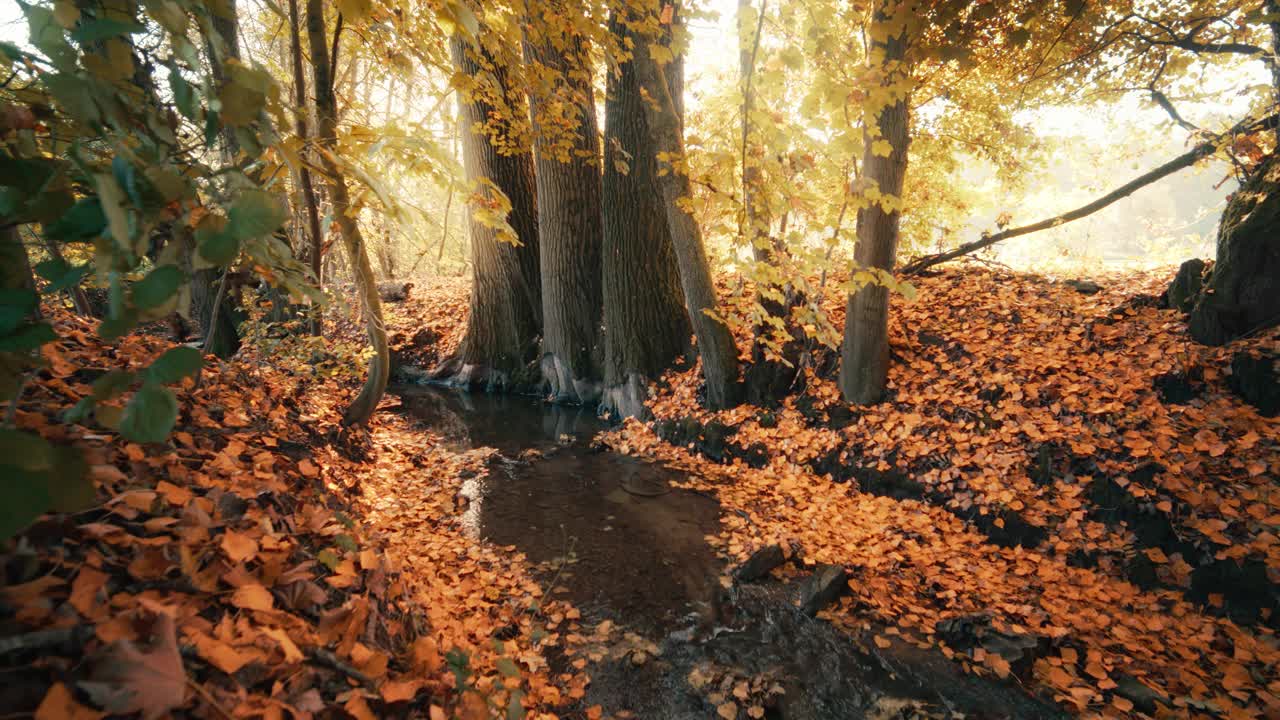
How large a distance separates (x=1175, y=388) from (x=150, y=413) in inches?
253

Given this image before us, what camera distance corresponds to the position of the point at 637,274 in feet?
25.5

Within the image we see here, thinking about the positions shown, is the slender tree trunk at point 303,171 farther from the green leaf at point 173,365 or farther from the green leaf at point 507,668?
the green leaf at point 173,365

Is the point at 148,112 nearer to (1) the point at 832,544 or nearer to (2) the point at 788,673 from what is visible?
(2) the point at 788,673

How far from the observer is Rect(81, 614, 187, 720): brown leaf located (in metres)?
1.07

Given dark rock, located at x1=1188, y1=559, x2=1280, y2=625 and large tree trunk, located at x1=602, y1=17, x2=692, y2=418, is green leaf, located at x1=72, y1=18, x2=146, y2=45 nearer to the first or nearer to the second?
dark rock, located at x1=1188, y1=559, x2=1280, y2=625

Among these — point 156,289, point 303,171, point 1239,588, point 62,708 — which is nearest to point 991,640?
point 1239,588

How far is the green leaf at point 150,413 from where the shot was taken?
2.80 feet

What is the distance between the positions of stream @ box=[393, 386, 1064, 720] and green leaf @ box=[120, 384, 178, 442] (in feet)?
8.72

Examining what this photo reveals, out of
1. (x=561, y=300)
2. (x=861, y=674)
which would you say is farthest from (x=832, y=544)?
(x=561, y=300)

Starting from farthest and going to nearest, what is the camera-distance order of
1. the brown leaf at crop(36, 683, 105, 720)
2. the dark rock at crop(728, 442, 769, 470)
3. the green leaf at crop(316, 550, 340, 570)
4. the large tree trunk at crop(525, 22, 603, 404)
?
1. the large tree trunk at crop(525, 22, 603, 404)
2. the dark rock at crop(728, 442, 769, 470)
3. the green leaf at crop(316, 550, 340, 570)
4. the brown leaf at crop(36, 683, 105, 720)

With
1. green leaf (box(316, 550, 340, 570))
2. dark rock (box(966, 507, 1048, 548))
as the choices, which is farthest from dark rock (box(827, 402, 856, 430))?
green leaf (box(316, 550, 340, 570))

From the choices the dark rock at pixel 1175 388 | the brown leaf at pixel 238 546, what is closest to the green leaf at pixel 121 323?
the brown leaf at pixel 238 546

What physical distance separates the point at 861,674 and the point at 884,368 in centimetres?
351

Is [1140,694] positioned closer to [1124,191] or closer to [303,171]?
[1124,191]
